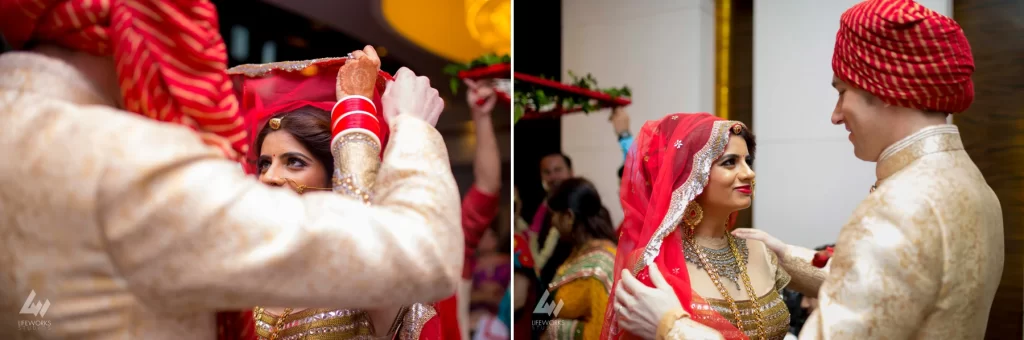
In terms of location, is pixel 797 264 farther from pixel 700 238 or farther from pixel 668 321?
pixel 668 321

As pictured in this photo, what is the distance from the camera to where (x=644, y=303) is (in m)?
1.72

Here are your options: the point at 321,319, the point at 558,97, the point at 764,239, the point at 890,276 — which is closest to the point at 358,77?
the point at 321,319

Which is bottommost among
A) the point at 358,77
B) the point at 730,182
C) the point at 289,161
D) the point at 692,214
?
the point at 692,214

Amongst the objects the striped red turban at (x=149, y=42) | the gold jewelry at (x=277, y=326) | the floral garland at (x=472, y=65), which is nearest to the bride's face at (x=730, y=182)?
the floral garland at (x=472, y=65)

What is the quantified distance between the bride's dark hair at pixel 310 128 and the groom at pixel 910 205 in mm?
1193

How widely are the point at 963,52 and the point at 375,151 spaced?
128cm

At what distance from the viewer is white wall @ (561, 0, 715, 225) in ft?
10.3

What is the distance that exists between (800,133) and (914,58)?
1.42m

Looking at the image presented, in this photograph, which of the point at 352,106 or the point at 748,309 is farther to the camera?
the point at 748,309

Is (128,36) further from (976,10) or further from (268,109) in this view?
(976,10)

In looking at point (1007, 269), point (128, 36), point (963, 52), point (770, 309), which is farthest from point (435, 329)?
point (1007, 269)

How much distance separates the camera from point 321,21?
59.0 inches

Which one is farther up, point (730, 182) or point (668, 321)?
point (730, 182)

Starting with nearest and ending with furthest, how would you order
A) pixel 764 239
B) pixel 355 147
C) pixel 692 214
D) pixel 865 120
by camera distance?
pixel 355 147 < pixel 865 120 < pixel 692 214 < pixel 764 239
